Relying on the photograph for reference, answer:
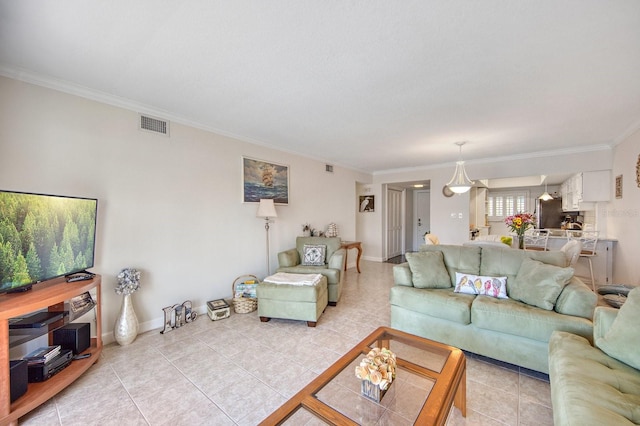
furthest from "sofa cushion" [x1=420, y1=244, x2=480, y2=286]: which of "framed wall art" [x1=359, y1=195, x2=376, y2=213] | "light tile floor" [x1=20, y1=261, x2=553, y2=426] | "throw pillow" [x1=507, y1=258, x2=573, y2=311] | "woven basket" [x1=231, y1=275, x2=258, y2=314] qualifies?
"framed wall art" [x1=359, y1=195, x2=376, y2=213]

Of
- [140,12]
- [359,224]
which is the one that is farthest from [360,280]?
[140,12]

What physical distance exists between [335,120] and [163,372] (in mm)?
3149

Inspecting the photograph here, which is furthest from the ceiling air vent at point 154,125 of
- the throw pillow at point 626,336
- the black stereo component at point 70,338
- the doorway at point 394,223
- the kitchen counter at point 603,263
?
the kitchen counter at point 603,263

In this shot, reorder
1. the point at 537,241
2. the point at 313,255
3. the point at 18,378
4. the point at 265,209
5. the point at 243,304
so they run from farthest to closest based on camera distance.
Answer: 1. the point at 537,241
2. the point at 313,255
3. the point at 265,209
4. the point at 243,304
5. the point at 18,378

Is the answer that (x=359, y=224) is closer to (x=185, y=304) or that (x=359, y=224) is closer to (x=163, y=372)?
(x=185, y=304)

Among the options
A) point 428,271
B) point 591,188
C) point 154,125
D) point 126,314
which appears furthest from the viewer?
point 591,188

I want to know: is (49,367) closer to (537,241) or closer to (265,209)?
(265,209)

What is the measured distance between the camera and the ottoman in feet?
9.73

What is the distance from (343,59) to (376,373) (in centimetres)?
213

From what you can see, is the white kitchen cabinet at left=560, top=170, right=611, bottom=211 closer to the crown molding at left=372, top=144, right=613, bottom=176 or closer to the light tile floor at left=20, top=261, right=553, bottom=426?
the crown molding at left=372, top=144, right=613, bottom=176

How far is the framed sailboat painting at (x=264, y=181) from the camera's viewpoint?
3902 mm

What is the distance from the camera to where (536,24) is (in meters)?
1.59

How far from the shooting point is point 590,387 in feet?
4.09

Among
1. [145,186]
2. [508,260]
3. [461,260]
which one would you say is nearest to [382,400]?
[461,260]
